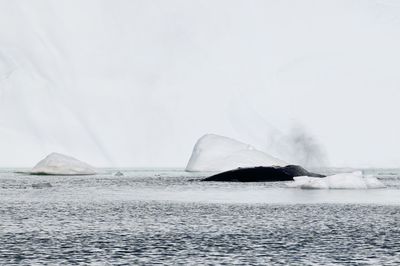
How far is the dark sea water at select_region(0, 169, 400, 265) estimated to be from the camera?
19.8 metres

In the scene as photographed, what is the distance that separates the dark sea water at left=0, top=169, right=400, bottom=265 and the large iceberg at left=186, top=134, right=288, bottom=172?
26869 millimetres

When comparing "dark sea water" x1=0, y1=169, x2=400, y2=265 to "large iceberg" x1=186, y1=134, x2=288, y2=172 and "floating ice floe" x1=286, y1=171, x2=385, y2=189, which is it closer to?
"floating ice floe" x1=286, y1=171, x2=385, y2=189

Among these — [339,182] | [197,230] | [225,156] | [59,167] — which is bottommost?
[197,230]

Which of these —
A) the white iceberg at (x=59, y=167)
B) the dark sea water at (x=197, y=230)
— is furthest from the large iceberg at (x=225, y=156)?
the dark sea water at (x=197, y=230)

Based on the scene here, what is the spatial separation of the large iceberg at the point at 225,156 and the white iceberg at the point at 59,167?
9710 millimetres

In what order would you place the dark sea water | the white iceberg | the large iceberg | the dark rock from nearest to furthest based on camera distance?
the dark sea water
the dark rock
the large iceberg
the white iceberg

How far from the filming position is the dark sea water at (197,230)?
19.8 meters

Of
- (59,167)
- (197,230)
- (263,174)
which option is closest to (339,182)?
(263,174)

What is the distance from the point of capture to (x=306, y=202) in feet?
128

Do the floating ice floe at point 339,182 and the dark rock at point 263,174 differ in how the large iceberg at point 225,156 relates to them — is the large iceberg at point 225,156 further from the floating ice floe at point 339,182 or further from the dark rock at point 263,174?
the floating ice floe at point 339,182

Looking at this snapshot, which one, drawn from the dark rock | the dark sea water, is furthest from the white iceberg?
the dark sea water

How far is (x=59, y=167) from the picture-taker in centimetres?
7312

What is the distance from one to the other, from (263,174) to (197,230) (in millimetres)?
41591

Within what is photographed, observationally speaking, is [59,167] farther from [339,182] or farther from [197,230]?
[197,230]
